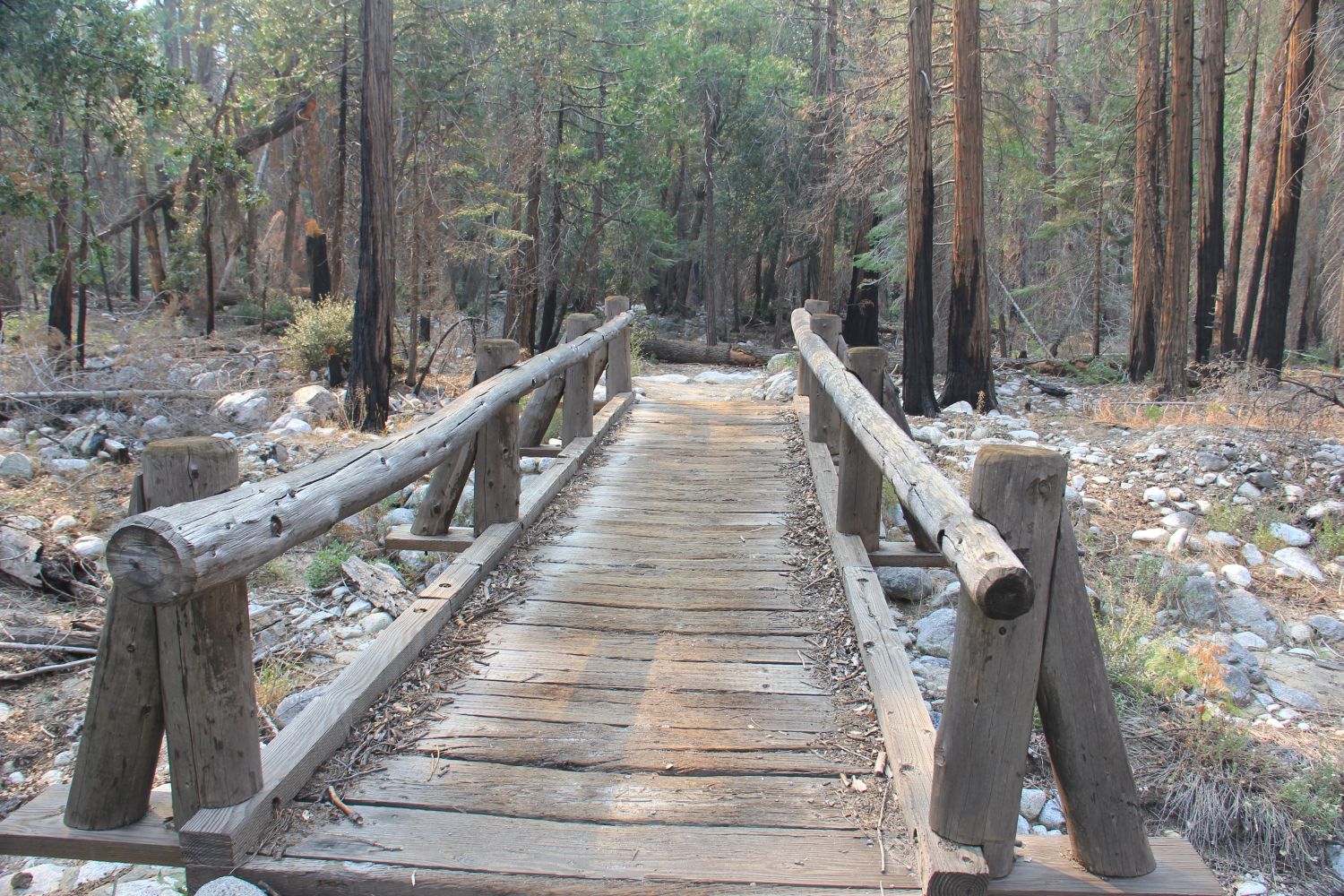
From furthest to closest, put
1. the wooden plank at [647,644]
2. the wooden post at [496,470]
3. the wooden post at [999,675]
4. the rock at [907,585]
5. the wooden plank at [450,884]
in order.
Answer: the rock at [907,585]
the wooden post at [496,470]
the wooden plank at [647,644]
the wooden plank at [450,884]
the wooden post at [999,675]

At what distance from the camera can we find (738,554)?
5234 millimetres

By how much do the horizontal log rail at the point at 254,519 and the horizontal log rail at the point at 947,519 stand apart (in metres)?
1.81

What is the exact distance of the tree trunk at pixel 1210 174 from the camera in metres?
14.6

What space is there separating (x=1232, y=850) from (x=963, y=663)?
3069 mm

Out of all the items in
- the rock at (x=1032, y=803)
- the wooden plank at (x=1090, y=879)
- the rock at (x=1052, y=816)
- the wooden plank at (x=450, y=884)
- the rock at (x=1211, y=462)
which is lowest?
the rock at (x=1052, y=816)

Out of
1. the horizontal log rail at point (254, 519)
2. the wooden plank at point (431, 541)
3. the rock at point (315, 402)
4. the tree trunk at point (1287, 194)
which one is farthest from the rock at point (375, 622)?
the tree trunk at point (1287, 194)

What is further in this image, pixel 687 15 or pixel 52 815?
pixel 687 15

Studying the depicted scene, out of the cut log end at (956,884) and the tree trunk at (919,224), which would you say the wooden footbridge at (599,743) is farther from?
the tree trunk at (919,224)

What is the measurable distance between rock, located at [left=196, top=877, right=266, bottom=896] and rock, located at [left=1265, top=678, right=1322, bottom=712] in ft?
19.1

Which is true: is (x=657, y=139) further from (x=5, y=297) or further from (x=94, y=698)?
(x=94, y=698)

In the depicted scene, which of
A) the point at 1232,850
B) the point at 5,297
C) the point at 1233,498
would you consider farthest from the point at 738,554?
the point at 5,297

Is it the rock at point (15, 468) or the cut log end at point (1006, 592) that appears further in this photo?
the rock at point (15, 468)

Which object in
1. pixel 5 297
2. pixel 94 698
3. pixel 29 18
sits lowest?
pixel 94 698

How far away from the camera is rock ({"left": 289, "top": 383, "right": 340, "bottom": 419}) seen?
1195 centimetres
